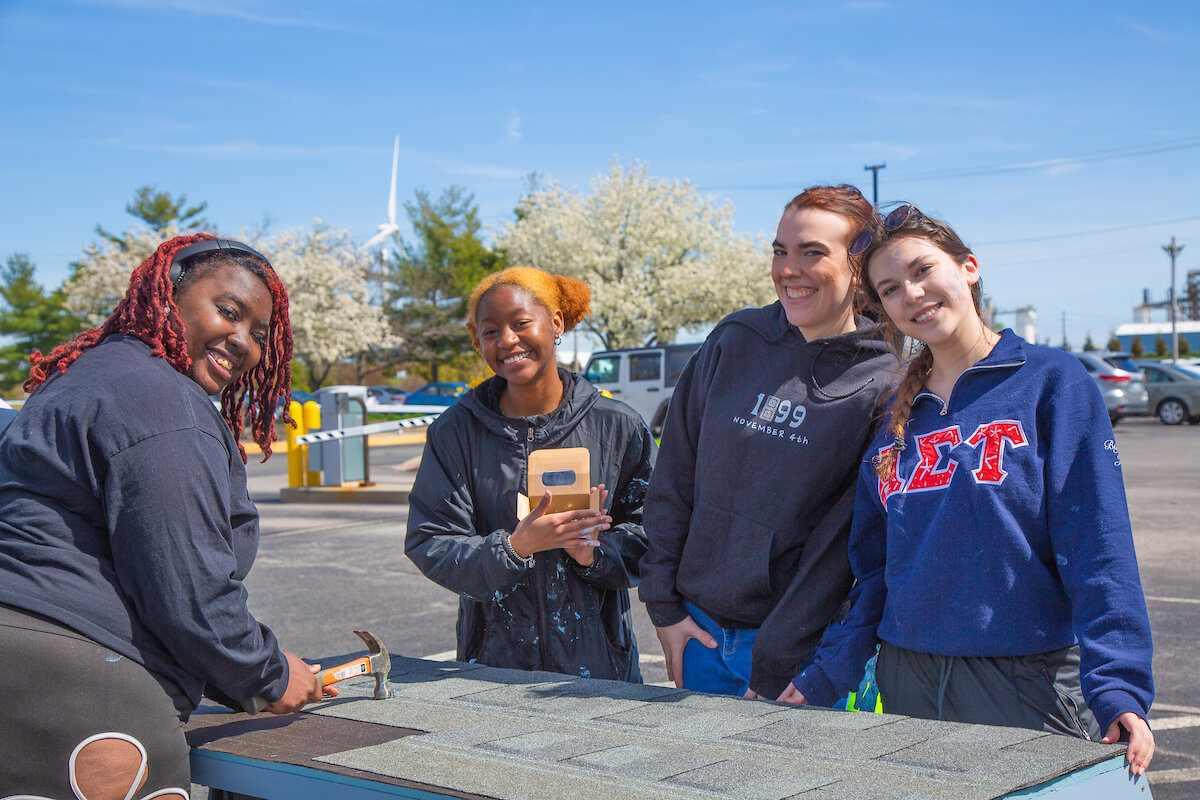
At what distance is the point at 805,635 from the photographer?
2.39m

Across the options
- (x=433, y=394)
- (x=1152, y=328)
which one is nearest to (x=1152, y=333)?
(x=1152, y=328)

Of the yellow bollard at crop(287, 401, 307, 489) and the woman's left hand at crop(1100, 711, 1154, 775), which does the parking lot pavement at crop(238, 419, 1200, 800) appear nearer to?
the yellow bollard at crop(287, 401, 307, 489)

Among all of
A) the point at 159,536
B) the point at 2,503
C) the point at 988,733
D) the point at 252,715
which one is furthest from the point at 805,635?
the point at 2,503

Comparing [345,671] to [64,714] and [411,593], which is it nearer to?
[64,714]

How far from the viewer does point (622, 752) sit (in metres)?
1.71

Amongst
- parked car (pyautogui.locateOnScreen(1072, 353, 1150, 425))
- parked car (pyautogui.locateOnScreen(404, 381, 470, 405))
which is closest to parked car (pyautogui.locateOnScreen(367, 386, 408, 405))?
parked car (pyautogui.locateOnScreen(404, 381, 470, 405))

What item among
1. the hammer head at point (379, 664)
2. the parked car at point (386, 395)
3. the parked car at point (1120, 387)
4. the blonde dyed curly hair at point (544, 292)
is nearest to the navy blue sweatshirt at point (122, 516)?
the hammer head at point (379, 664)

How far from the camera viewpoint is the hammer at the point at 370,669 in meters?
2.20

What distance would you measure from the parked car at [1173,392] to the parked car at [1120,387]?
0.62 metres

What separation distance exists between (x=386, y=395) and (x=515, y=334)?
124ft

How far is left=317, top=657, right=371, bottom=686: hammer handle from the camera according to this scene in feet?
7.20

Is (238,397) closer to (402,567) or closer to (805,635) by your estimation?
(805,635)

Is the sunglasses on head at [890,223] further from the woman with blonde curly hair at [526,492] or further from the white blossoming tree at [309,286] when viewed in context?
the white blossoming tree at [309,286]

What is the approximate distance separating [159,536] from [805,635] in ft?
4.72
